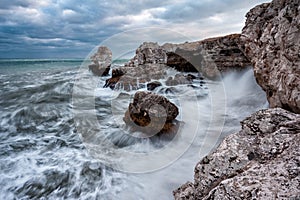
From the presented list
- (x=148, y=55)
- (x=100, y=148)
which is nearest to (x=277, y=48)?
(x=100, y=148)

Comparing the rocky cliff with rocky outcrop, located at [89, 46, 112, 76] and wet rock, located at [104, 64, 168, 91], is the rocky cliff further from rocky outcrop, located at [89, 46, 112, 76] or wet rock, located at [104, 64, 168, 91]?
rocky outcrop, located at [89, 46, 112, 76]

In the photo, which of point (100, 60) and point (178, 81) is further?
point (100, 60)

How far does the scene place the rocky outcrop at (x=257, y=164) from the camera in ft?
5.23

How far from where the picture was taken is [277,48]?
423cm

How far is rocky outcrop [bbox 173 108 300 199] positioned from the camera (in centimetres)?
159

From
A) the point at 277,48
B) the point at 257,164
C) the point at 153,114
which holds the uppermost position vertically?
the point at 277,48

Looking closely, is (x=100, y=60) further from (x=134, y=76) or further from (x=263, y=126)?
(x=263, y=126)

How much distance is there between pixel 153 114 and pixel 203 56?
12.7 metres

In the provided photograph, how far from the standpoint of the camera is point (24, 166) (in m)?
5.11

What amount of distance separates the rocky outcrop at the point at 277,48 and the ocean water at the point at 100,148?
2316mm

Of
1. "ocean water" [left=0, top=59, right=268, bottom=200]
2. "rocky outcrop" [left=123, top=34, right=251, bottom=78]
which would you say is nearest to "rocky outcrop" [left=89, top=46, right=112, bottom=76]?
"rocky outcrop" [left=123, top=34, right=251, bottom=78]

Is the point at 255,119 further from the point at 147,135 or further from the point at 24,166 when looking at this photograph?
the point at 24,166

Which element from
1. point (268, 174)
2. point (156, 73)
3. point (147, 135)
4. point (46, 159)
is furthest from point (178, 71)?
point (268, 174)

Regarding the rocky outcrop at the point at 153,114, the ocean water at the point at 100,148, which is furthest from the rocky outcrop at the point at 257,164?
the rocky outcrop at the point at 153,114
